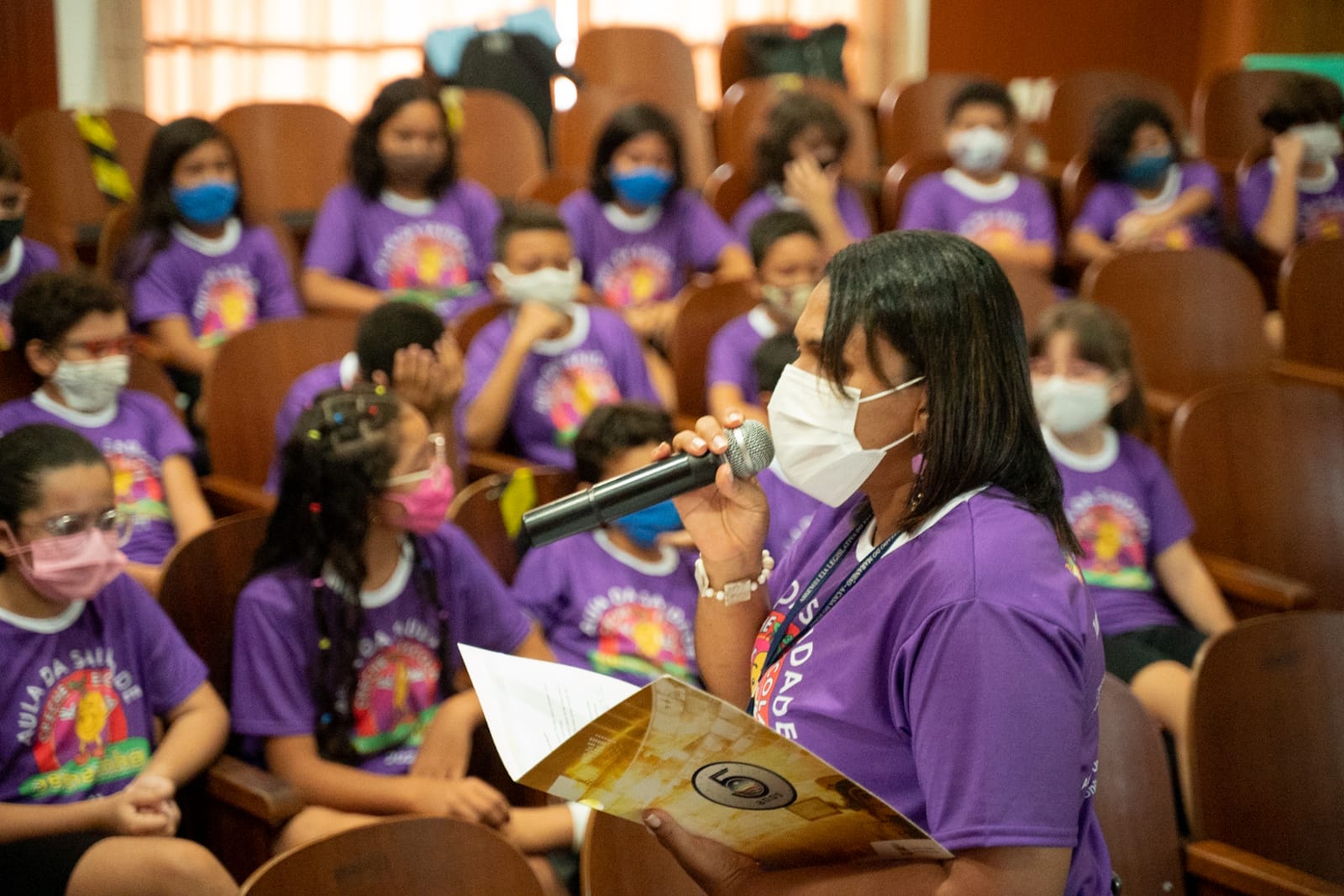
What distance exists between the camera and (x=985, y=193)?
4.48 meters

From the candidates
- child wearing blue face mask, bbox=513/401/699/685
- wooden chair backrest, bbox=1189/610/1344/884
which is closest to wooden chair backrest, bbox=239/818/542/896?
child wearing blue face mask, bbox=513/401/699/685

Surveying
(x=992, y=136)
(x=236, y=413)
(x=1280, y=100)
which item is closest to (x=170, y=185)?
(x=236, y=413)

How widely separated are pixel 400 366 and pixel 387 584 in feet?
2.29

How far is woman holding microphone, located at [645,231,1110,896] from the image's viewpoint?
99 cm

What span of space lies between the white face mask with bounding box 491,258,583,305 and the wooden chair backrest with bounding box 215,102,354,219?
123 centimetres

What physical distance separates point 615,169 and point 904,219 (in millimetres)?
958

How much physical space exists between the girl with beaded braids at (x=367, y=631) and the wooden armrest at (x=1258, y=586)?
4.84ft

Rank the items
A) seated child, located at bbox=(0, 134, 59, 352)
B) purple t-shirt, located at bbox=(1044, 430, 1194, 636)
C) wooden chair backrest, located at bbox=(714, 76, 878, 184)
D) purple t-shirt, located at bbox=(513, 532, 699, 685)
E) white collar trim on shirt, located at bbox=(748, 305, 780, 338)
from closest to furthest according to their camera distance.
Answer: purple t-shirt, located at bbox=(513, 532, 699, 685), purple t-shirt, located at bbox=(1044, 430, 1194, 636), seated child, located at bbox=(0, 134, 59, 352), white collar trim on shirt, located at bbox=(748, 305, 780, 338), wooden chair backrest, located at bbox=(714, 76, 878, 184)

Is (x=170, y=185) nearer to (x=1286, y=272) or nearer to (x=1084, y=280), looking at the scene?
(x=1084, y=280)

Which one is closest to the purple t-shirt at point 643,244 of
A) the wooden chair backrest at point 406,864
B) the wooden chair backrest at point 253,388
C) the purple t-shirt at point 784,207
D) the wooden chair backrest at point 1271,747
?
the purple t-shirt at point 784,207

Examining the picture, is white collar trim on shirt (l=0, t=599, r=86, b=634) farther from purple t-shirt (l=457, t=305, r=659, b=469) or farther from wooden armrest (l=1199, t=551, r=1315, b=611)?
wooden armrest (l=1199, t=551, r=1315, b=611)

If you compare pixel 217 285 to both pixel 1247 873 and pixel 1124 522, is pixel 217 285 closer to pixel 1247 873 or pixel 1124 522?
pixel 1124 522

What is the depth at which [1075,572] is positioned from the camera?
1093 mm

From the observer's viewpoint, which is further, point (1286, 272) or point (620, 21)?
point (620, 21)
